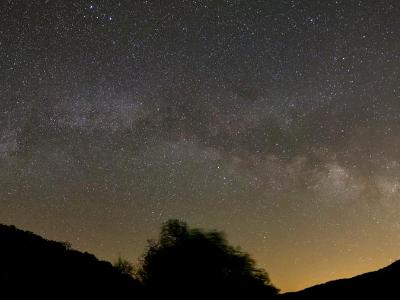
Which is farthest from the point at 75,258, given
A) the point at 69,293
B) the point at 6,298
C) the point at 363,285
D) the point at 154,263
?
the point at 363,285

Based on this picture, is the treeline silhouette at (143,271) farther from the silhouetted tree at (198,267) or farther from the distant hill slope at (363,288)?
the distant hill slope at (363,288)

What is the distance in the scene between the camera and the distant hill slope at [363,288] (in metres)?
14.3

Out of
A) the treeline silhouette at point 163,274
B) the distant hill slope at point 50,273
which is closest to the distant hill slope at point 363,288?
the treeline silhouette at point 163,274

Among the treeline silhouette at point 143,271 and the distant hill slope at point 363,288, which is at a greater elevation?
the treeline silhouette at point 143,271

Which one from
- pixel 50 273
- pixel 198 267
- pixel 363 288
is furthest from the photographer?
pixel 198 267

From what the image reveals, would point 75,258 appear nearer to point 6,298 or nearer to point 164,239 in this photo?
point 6,298

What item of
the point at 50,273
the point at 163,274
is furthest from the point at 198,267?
the point at 50,273

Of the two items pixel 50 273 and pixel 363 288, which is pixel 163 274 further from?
pixel 363 288

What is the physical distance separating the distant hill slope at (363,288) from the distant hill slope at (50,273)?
6.86 meters

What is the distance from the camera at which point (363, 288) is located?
594 inches

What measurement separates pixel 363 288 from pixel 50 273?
34.7 ft

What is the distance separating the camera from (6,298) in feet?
46.8

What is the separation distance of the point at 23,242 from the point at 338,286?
11.9 metres

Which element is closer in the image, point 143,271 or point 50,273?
point 50,273
